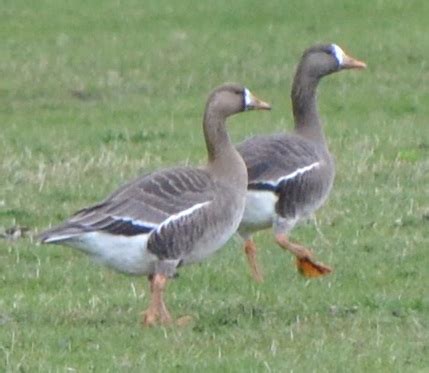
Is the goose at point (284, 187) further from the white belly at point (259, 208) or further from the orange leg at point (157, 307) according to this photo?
the orange leg at point (157, 307)

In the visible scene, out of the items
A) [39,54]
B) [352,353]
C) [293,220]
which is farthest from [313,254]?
[39,54]

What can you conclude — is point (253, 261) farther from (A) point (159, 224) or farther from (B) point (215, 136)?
(A) point (159, 224)

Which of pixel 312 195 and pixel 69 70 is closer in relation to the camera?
pixel 312 195

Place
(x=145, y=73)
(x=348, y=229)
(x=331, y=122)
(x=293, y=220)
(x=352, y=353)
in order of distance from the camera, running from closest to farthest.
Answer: (x=352, y=353) → (x=293, y=220) → (x=348, y=229) → (x=331, y=122) → (x=145, y=73)

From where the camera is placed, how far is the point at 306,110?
1115cm

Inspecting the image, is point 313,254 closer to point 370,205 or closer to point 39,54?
point 370,205

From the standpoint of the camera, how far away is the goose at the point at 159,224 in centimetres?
827

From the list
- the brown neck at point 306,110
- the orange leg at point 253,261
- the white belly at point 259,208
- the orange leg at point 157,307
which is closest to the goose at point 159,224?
the orange leg at point 157,307

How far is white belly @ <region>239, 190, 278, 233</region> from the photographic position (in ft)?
32.8

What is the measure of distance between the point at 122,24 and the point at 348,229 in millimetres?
15438

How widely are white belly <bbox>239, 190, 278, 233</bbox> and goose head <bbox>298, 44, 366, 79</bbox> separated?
1564 mm

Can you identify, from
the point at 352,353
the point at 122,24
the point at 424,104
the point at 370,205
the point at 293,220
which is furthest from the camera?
the point at 122,24

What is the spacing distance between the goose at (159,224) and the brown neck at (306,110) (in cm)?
209

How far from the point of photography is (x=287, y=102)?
20.3 metres
